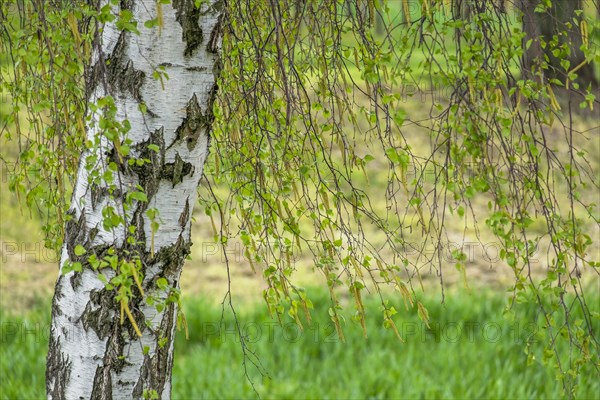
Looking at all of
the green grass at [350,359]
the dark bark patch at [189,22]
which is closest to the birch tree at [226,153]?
the dark bark patch at [189,22]

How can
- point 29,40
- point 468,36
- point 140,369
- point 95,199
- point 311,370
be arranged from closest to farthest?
point 468,36, point 29,40, point 95,199, point 140,369, point 311,370

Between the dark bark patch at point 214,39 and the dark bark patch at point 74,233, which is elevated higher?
the dark bark patch at point 214,39

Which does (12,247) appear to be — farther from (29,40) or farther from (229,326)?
(29,40)

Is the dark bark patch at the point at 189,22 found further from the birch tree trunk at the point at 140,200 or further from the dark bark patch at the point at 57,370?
the dark bark patch at the point at 57,370

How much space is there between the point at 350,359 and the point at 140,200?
2.69 m

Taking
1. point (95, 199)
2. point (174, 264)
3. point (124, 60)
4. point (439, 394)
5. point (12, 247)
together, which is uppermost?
point (124, 60)

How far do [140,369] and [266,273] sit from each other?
54 cm

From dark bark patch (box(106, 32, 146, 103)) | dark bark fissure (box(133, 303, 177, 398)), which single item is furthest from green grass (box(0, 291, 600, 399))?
dark bark patch (box(106, 32, 146, 103))

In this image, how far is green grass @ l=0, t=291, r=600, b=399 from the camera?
397cm

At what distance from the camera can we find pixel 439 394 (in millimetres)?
3916

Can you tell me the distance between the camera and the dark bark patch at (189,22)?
1.91 metres

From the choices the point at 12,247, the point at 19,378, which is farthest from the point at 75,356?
the point at 12,247

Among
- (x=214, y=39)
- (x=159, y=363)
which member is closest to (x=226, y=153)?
(x=214, y=39)

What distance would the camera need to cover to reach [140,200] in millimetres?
1836
